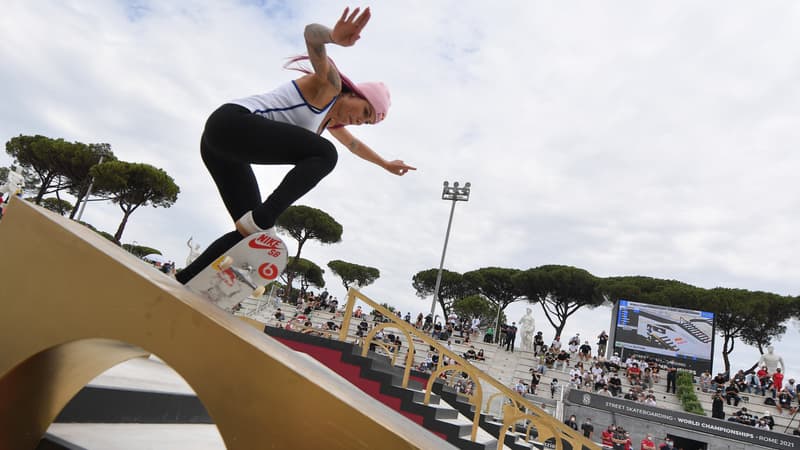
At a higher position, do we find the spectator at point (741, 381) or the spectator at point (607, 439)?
the spectator at point (741, 381)

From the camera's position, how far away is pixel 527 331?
74.5 feet

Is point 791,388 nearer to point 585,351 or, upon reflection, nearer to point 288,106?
point 585,351

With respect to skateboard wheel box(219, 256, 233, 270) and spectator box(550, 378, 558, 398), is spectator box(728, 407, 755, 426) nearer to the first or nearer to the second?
spectator box(550, 378, 558, 398)

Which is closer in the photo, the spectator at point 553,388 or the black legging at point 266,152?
the black legging at point 266,152

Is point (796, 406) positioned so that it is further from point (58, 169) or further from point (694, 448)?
point (58, 169)

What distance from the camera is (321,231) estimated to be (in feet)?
136

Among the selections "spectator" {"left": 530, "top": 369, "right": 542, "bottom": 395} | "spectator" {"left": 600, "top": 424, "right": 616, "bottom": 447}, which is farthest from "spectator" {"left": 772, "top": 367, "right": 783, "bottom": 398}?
"spectator" {"left": 530, "top": 369, "right": 542, "bottom": 395}

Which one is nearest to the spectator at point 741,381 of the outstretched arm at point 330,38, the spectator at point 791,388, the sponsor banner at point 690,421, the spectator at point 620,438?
the spectator at point 791,388

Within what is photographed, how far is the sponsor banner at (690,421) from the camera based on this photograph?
45.2ft

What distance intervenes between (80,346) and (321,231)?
40797 millimetres

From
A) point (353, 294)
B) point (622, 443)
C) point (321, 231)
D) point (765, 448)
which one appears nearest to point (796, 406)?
point (765, 448)

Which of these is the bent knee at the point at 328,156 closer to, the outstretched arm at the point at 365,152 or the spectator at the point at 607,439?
the outstretched arm at the point at 365,152

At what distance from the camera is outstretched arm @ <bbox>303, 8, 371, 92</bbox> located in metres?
1.66

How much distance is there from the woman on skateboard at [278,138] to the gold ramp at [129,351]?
0.64m
